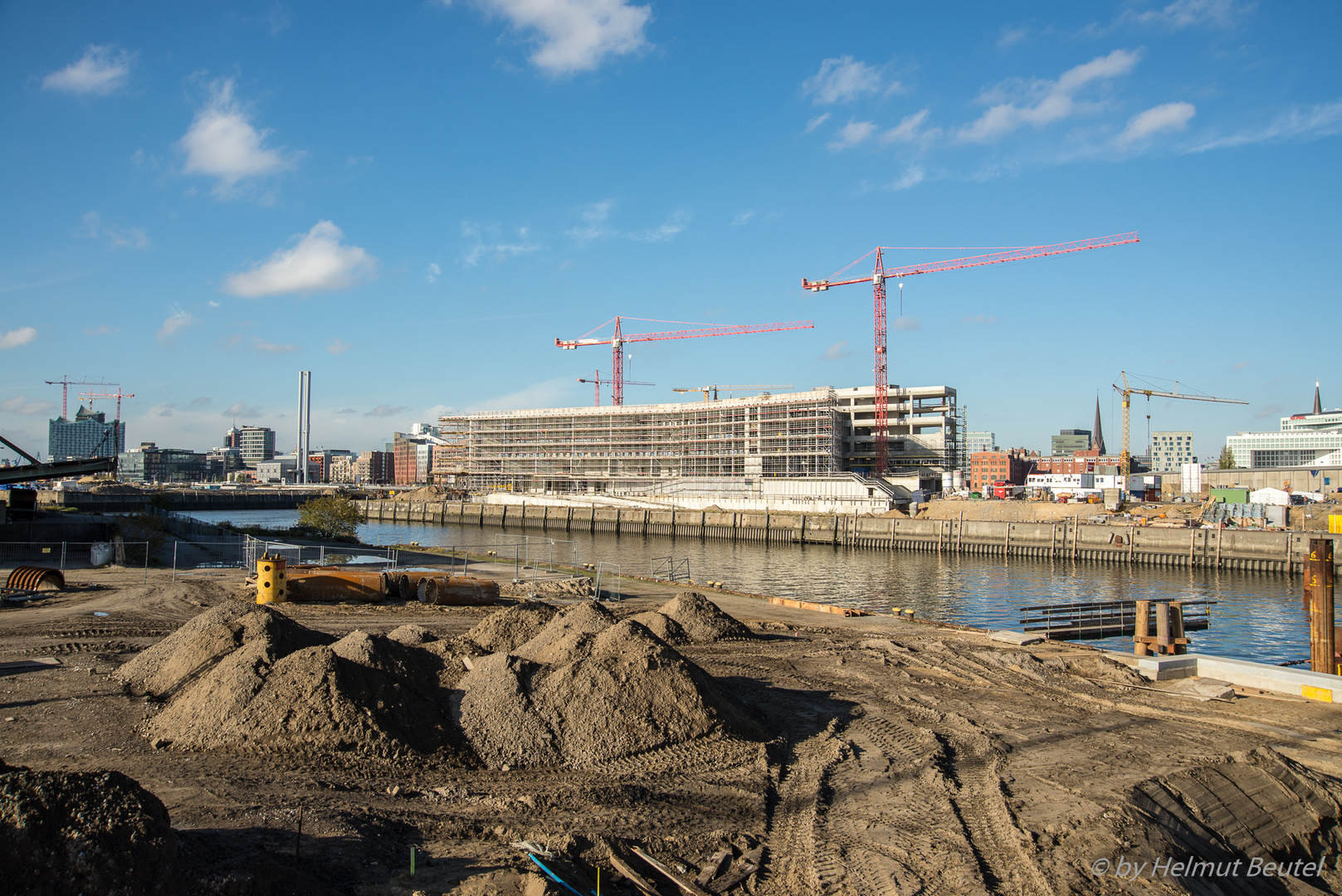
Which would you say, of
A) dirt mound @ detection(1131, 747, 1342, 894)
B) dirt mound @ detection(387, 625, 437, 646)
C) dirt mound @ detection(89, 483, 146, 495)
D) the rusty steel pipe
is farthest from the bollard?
dirt mound @ detection(89, 483, 146, 495)

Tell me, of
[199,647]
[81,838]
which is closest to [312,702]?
[199,647]

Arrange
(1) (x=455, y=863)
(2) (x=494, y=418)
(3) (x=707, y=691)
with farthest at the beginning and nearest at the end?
(2) (x=494, y=418) → (3) (x=707, y=691) → (1) (x=455, y=863)

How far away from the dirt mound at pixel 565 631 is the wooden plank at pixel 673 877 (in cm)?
535

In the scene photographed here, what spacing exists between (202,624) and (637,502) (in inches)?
3578

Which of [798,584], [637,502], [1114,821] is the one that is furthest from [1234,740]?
[637,502]

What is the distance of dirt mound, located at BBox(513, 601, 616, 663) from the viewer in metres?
13.5

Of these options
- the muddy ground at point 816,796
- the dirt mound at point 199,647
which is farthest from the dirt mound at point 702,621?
the dirt mound at point 199,647

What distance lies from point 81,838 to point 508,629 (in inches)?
439

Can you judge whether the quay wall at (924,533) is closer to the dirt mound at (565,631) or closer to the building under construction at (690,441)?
the building under construction at (690,441)

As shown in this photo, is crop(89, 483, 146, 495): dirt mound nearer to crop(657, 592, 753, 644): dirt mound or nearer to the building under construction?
the building under construction

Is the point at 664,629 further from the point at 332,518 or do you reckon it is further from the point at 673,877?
the point at 332,518

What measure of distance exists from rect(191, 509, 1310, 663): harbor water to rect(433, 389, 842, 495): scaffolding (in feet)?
157

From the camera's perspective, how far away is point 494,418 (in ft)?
499

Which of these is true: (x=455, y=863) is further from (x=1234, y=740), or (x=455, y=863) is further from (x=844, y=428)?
(x=844, y=428)
